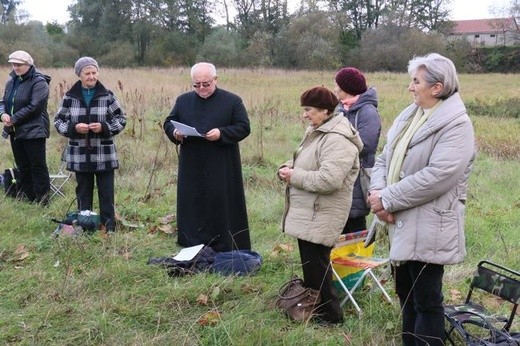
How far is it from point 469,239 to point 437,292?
2815mm

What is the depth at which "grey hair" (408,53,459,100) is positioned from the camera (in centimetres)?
272

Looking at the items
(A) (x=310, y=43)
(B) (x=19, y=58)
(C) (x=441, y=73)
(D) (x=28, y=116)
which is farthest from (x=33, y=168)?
(A) (x=310, y=43)

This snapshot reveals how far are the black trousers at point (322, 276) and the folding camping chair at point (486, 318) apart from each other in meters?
0.70

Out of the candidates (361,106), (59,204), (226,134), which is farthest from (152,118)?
(361,106)

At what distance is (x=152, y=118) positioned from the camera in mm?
11531

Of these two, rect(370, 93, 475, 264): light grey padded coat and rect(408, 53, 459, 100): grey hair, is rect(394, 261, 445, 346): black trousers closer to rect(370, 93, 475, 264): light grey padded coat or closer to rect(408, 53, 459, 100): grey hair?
rect(370, 93, 475, 264): light grey padded coat

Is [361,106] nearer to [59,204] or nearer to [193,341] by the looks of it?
[193,341]

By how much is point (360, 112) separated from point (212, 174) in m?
1.39

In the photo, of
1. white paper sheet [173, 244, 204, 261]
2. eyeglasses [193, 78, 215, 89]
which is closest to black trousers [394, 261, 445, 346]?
white paper sheet [173, 244, 204, 261]

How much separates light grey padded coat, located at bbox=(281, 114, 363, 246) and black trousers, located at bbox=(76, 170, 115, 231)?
8.33ft

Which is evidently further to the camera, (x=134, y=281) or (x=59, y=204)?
(x=59, y=204)

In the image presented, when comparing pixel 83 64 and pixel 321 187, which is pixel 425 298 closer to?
pixel 321 187

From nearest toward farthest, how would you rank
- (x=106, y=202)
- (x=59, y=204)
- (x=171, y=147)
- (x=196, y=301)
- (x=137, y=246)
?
1. (x=196, y=301)
2. (x=137, y=246)
3. (x=106, y=202)
4. (x=59, y=204)
5. (x=171, y=147)

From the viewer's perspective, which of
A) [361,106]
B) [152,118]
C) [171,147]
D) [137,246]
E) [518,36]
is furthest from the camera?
[518,36]
